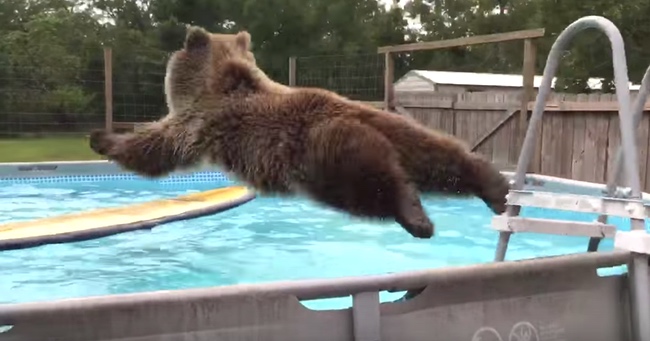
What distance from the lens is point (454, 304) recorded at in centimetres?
224

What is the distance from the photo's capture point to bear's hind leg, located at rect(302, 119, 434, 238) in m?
1.91

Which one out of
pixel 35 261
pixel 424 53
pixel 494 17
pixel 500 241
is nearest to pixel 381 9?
pixel 424 53

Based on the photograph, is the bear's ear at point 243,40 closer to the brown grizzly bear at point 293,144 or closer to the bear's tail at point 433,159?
the brown grizzly bear at point 293,144

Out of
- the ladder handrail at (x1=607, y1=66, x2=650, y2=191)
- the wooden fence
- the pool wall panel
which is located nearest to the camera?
the pool wall panel

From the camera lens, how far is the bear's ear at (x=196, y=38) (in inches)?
87.7

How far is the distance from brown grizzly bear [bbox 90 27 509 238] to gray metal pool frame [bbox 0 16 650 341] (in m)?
0.24

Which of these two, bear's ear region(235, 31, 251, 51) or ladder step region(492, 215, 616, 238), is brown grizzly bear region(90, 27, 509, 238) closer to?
bear's ear region(235, 31, 251, 51)

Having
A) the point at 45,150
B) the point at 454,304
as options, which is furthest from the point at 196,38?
the point at 45,150

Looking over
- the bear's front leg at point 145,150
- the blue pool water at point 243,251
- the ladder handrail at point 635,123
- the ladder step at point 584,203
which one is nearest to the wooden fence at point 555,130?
the blue pool water at point 243,251

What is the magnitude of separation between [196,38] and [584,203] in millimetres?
1423

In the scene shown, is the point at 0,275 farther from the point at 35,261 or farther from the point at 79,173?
the point at 79,173

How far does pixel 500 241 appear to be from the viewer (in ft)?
9.49

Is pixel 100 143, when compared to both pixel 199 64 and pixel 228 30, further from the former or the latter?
pixel 228 30

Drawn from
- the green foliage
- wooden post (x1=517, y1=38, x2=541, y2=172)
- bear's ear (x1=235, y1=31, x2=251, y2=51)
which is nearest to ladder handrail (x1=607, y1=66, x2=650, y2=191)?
bear's ear (x1=235, y1=31, x2=251, y2=51)
